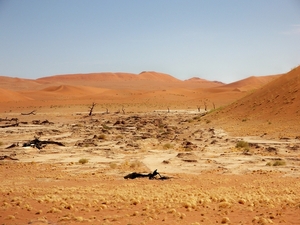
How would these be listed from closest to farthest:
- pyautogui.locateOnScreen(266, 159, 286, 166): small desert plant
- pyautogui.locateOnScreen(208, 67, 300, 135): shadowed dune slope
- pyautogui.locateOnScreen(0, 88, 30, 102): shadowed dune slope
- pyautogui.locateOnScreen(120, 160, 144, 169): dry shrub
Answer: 1. pyautogui.locateOnScreen(266, 159, 286, 166): small desert plant
2. pyautogui.locateOnScreen(120, 160, 144, 169): dry shrub
3. pyautogui.locateOnScreen(208, 67, 300, 135): shadowed dune slope
4. pyautogui.locateOnScreen(0, 88, 30, 102): shadowed dune slope

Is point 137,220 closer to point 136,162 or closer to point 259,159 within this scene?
point 136,162

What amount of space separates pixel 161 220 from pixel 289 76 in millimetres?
45397

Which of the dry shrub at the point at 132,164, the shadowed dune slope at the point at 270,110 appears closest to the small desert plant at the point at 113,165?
the dry shrub at the point at 132,164

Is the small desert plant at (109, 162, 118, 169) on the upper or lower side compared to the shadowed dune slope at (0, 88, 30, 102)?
lower

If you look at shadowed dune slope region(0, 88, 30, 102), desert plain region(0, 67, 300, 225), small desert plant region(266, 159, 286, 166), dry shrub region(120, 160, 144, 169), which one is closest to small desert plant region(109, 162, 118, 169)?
desert plain region(0, 67, 300, 225)

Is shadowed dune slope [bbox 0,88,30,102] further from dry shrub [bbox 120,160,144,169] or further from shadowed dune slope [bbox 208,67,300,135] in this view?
dry shrub [bbox 120,160,144,169]

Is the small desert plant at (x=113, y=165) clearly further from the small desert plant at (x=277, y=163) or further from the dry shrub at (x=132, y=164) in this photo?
the small desert plant at (x=277, y=163)

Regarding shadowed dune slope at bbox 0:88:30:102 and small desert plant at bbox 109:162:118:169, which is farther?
shadowed dune slope at bbox 0:88:30:102

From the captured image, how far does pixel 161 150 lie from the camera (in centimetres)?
2873

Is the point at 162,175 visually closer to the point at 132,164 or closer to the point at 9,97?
the point at 132,164

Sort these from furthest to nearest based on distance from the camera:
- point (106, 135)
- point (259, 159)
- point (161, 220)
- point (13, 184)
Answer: point (106, 135) < point (259, 159) < point (13, 184) < point (161, 220)

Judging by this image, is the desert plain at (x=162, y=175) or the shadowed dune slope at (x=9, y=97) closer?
the desert plain at (x=162, y=175)

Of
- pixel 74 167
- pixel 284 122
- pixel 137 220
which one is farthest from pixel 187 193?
pixel 284 122

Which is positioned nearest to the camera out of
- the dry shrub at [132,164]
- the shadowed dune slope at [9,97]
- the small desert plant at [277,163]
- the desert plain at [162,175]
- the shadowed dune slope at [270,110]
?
the desert plain at [162,175]
